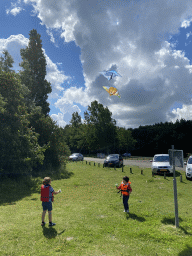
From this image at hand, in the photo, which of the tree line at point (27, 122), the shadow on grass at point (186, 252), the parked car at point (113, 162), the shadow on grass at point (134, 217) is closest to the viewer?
the shadow on grass at point (186, 252)

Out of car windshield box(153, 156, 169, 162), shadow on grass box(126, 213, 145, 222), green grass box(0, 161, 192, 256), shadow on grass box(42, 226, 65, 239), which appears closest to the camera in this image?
green grass box(0, 161, 192, 256)

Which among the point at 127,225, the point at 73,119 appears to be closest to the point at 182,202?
the point at 127,225

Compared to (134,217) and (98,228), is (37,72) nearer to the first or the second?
(134,217)

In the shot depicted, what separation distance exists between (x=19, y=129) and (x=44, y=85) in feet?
40.0

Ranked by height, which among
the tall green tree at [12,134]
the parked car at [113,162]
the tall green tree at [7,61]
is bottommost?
the parked car at [113,162]

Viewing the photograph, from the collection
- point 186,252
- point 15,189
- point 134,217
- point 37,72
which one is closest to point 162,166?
point 134,217

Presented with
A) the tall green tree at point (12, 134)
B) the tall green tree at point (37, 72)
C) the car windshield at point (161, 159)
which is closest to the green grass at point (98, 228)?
the tall green tree at point (12, 134)

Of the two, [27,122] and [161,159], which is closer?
[27,122]

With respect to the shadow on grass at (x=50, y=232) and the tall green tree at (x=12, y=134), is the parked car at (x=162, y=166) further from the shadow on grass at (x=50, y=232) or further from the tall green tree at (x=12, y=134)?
the shadow on grass at (x=50, y=232)

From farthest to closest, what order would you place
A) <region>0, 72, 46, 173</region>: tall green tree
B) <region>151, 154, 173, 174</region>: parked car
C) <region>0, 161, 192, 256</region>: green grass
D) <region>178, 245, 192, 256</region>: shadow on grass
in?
<region>151, 154, 173, 174</region>: parked car < <region>0, 72, 46, 173</region>: tall green tree < <region>0, 161, 192, 256</region>: green grass < <region>178, 245, 192, 256</region>: shadow on grass

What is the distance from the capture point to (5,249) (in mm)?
4266

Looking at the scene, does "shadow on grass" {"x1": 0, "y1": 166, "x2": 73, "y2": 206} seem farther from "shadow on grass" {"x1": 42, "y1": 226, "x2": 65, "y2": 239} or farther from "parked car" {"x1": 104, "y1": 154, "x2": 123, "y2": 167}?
"parked car" {"x1": 104, "y1": 154, "x2": 123, "y2": 167}

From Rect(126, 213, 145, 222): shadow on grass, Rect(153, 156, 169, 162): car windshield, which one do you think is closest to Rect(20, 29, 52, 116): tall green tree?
Answer: Rect(153, 156, 169, 162): car windshield

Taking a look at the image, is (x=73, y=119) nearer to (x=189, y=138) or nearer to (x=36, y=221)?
(x=189, y=138)
